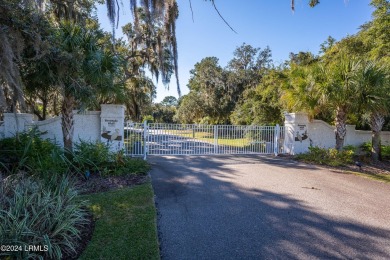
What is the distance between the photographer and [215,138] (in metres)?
10.7

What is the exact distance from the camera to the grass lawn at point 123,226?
2.83 metres

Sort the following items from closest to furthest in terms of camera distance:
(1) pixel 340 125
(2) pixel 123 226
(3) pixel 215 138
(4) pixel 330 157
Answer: (2) pixel 123 226 < (4) pixel 330 157 < (1) pixel 340 125 < (3) pixel 215 138

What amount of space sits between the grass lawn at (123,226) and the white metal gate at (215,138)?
4695 millimetres

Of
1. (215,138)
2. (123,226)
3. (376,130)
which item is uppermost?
(376,130)

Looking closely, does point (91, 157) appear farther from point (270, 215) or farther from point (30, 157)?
point (270, 215)

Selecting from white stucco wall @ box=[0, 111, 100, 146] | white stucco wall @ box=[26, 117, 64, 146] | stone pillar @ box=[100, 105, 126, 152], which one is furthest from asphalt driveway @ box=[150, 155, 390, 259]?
white stucco wall @ box=[26, 117, 64, 146]

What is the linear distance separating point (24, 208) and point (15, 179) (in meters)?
1.26

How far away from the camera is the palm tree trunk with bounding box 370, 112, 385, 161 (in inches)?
383

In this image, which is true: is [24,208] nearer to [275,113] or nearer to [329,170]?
[329,170]

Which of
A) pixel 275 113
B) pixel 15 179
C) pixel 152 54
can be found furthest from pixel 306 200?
pixel 152 54

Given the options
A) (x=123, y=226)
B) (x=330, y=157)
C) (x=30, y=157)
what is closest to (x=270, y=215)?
(x=123, y=226)

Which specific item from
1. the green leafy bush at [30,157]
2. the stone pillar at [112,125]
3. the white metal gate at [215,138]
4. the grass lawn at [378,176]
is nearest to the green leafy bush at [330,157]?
the grass lawn at [378,176]

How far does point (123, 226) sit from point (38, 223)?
3.57 feet

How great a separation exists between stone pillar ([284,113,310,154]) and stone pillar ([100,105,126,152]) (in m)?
7.40
